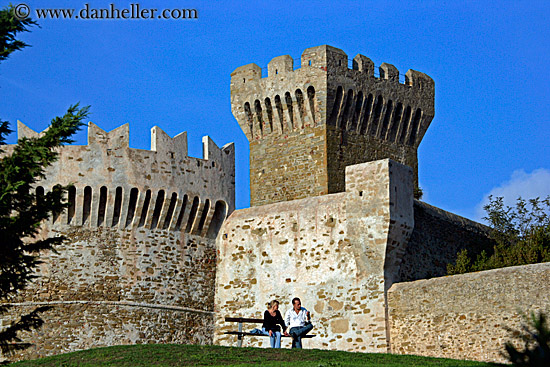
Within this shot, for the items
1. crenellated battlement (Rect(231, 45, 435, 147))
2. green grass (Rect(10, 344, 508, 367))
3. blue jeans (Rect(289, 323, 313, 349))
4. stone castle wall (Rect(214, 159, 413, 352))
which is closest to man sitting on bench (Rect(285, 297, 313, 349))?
blue jeans (Rect(289, 323, 313, 349))

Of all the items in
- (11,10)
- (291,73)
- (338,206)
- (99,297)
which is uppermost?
(291,73)

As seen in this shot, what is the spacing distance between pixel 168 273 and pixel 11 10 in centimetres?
963

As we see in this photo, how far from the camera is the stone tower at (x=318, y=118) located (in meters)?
25.8

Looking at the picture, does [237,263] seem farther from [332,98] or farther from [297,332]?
[332,98]

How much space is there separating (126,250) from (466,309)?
25.5 feet

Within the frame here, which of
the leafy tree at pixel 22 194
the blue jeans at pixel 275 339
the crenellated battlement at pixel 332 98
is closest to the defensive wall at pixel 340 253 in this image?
the blue jeans at pixel 275 339

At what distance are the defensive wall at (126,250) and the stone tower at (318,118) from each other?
12.6ft

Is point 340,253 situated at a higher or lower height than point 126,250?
lower

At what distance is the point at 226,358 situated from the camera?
1695 cm

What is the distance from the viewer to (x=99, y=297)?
21.1 meters

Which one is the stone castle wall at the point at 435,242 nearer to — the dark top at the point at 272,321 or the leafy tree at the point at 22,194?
the dark top at the point at 272,321

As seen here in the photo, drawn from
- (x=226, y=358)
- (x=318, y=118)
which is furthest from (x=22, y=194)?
(x=318, y=118)

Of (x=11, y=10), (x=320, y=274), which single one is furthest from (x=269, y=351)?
(x=11, y=10)

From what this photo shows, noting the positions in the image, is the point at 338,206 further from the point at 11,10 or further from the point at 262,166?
the point at 11,10
